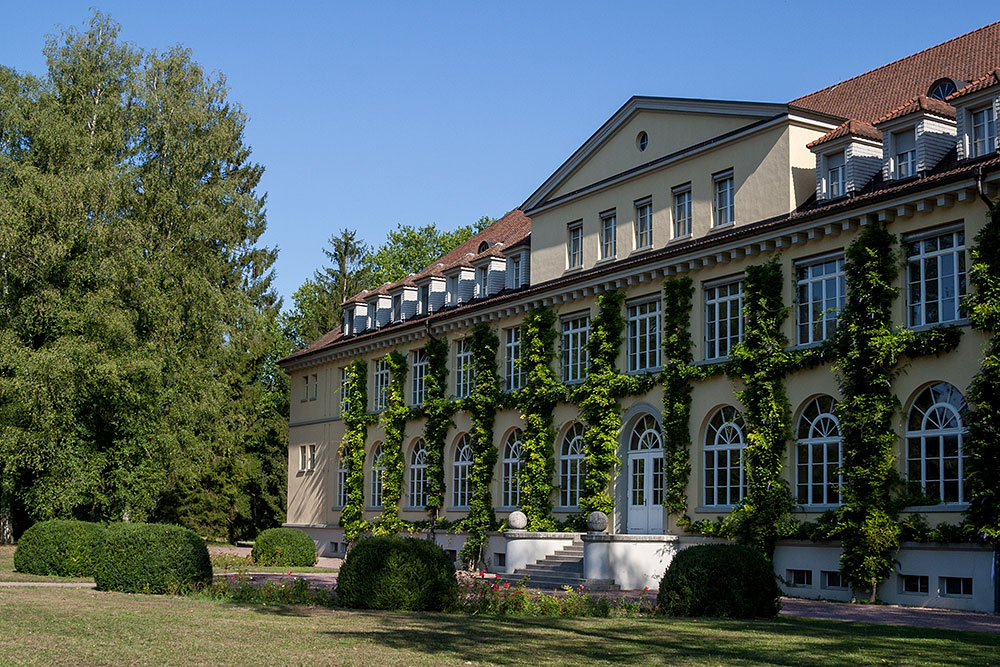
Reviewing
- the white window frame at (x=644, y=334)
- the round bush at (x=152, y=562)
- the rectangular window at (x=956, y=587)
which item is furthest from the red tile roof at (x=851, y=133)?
the round bush at (x=152, y=562)

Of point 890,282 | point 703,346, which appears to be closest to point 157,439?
point 703,346

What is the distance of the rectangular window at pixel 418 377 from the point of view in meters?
38.2

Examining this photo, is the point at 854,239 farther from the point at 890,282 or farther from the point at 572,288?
the point at 572,288

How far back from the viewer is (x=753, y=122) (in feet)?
85.3

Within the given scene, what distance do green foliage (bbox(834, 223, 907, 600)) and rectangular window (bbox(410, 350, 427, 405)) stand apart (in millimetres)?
18443

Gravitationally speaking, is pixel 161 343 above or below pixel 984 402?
above

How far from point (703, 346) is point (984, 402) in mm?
7774

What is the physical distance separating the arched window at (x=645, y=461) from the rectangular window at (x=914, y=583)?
7548 millimetres

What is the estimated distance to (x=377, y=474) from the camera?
40219mm

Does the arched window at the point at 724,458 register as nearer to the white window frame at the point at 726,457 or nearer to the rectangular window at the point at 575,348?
the white window frame at the point at 726,457

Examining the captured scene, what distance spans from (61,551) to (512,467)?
43.5 ft

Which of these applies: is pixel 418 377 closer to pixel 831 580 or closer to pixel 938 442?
pixel 831 580

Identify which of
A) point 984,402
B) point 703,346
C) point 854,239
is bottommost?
point 984,402

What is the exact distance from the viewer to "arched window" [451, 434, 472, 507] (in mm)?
35312
